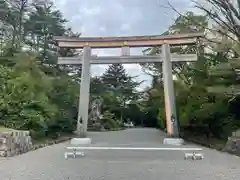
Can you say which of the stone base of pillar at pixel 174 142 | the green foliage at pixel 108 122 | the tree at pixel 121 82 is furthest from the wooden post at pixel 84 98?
the tree at pixel 121 82

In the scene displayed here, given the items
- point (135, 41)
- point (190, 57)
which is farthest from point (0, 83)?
point (190, 57)

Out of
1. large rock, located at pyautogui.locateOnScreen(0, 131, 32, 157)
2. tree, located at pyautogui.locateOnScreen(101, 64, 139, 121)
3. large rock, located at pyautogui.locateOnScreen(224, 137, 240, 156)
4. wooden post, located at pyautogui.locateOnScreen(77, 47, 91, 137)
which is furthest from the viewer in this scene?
tree, located at pyautogui.locateOnScreen(101, 64, 139, 121)

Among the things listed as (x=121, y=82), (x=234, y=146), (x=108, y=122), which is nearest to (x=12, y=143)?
(x=234, y=146)

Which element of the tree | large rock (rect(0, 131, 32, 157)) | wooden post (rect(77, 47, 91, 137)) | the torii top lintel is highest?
the tree

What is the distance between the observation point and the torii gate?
45.5 feet

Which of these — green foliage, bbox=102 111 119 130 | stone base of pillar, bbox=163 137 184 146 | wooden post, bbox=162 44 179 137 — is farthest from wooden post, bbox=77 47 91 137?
green foliage, bbox=102 111 119 130

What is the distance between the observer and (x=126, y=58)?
47.3ft

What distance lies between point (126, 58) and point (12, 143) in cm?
719

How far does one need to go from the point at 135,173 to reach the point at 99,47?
32.4 ft

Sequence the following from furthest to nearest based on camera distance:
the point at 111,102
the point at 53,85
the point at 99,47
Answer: the point at 111,102
the point at 53,85
the point at 99,47

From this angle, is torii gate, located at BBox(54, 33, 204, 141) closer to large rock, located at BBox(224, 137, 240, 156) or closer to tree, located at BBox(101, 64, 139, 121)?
large rock, located at BBox(224, 137, 240, 156)

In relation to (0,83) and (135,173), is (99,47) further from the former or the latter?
(135,173)

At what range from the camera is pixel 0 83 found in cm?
1372

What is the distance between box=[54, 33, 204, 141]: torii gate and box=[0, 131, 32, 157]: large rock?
433 centimetres
